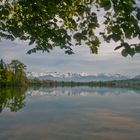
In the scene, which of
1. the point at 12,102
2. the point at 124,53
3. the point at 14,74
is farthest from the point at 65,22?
the point at 14,74

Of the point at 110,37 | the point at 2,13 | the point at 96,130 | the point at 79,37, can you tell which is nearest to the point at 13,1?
the point at 2,13

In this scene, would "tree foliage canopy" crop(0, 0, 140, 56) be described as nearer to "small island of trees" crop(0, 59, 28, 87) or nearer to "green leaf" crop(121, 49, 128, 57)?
"green leaf" crop(121, 49, 128, 57)

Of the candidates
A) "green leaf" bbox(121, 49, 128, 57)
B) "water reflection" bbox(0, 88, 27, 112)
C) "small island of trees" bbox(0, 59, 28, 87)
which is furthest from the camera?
"small island of trees" bbox(0, 59, 28, 87)

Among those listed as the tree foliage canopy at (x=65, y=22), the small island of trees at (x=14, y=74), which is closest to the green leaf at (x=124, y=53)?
the tree foliage canopy at (x=65, y=22)

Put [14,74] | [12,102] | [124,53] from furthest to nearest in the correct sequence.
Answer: [14,74] → [12,102] → [124,53]

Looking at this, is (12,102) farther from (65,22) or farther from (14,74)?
(14,74)

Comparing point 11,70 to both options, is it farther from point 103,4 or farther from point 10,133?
point 103,4

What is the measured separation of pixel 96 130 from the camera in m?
30.3

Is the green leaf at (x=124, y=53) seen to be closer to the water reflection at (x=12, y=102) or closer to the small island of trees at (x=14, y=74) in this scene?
the water reflection at (x=12, y=102)

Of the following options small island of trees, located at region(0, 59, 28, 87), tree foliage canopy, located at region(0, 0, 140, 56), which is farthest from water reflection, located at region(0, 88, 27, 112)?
small island of trees, located at region(0, 59, 28, 87)

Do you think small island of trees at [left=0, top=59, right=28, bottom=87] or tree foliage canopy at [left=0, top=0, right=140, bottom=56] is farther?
small island of trees at [left=0, top=59, right=28, bottom=87]

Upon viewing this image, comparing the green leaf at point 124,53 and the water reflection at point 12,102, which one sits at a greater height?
the green leaf at point 124,53

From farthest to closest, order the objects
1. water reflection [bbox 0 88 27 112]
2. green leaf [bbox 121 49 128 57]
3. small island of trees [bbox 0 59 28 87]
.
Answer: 1. small island of trees [bbox 0 59 28 87]
2. water reflection [bbox 0 88 27 112]
3. green leaf [bbox 121 49 128 57]

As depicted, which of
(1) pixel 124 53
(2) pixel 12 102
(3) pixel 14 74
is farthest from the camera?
(3) pixel 14 74
